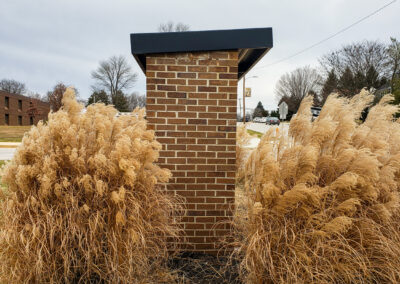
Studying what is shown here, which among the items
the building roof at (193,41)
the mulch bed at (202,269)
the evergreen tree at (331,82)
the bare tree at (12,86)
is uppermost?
the bare tree at (12,86)

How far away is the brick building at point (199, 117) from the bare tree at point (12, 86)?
67200mm

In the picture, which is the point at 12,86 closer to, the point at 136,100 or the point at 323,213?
the point at 136,100

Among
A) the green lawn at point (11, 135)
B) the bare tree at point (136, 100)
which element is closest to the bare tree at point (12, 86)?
the bare tree at point (136, 100)

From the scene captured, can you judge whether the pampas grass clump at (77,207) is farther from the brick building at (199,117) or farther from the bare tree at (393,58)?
the bare tree at (393,58)

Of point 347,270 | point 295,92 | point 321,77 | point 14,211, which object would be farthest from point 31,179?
point 295,92

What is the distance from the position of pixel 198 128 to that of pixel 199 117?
0.43 ft

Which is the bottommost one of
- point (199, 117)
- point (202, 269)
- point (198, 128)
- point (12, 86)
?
point (202, 269)

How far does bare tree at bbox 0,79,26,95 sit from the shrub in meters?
68.7

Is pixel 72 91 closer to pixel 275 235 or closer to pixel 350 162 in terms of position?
pixel 275 235

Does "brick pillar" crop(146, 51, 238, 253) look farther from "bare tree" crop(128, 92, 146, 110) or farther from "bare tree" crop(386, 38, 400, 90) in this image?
"bare tree" crop(128, 92, 146, 110)

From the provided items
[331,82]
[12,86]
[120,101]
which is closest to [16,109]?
[120,101]

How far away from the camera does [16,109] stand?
45.0m

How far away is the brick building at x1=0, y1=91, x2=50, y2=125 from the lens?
4138 cm

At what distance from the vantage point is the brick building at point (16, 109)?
136ft
